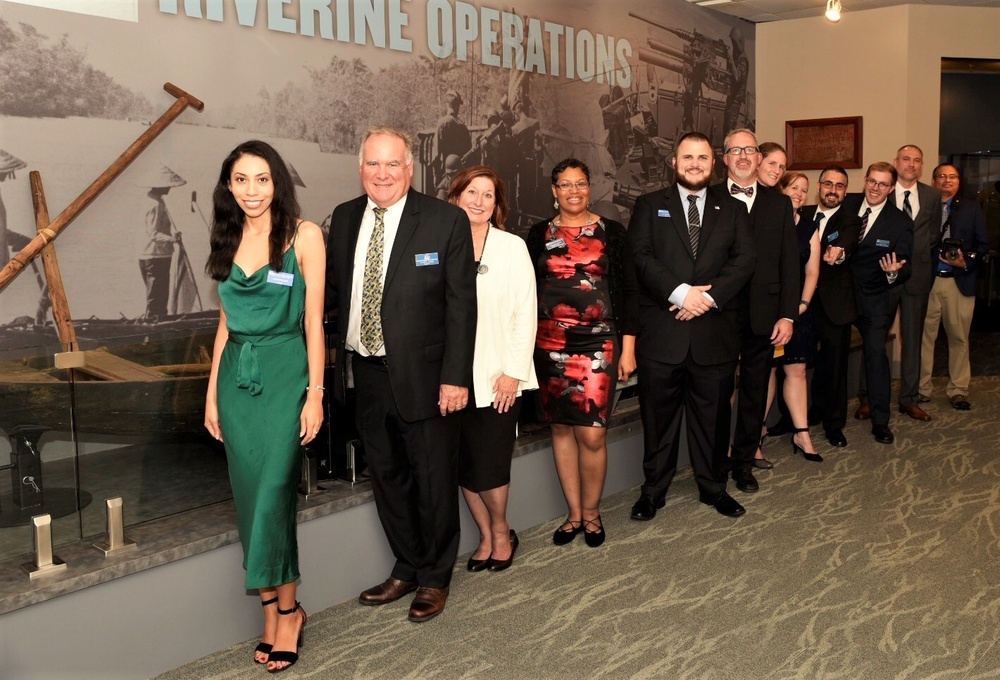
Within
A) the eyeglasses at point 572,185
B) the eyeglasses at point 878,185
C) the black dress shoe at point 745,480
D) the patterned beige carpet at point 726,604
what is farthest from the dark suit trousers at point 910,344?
the eyeglasses at point 572,185

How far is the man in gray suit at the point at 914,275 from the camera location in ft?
20.7

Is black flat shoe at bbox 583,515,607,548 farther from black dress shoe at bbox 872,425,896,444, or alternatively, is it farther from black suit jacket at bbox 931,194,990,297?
black suit jacket at bbox 931,194,990,297

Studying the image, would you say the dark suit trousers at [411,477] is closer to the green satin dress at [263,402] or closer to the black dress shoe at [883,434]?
the green satin dress at [263,402]

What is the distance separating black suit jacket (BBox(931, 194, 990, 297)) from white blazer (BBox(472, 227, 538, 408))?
419cm

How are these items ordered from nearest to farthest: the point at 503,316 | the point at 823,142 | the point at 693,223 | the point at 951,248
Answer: the point at 503,316
the point at 693,223
the point at 951,248
the point at 823,142

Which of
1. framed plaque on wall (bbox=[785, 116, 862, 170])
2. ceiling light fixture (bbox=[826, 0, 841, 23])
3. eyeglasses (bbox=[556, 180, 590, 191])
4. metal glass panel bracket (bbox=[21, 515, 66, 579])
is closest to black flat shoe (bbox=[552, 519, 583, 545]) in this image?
eyeglasses (bbox=[556, 180, 590, 191])

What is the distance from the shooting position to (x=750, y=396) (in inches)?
190

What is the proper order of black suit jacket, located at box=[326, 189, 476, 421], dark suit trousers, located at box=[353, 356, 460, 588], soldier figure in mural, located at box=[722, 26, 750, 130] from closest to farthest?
black suit jacket, located at box=[326, 189, 476, 421], dark suit trousers, located at box=[353, 356, 460, 588], soldier figure in mural, located at box=[722, 26, 750, 130]

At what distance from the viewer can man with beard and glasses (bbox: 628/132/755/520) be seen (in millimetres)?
4043

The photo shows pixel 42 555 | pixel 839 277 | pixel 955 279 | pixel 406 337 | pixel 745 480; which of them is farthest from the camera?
pixel 955 279

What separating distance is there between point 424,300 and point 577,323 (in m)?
0.97

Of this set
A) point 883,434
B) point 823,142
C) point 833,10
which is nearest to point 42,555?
point 883,434

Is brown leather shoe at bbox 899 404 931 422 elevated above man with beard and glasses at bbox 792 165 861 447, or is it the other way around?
man with beard and glasses at bbox 792 165 861 447

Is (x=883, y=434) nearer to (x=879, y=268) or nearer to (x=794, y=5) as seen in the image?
(x=879, y=268)
